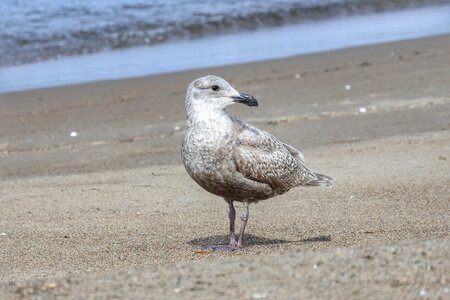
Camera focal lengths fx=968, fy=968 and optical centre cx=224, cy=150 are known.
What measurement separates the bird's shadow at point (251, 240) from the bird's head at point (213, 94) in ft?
3.21

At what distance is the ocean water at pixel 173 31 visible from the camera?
1752 centimetres

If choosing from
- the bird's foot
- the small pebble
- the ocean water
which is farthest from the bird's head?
the ocean water

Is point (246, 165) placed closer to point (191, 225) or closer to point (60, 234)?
point (191, 225)

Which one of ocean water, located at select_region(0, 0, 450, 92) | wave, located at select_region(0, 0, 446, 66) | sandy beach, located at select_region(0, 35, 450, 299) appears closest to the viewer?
sandy beach, located at select_region(0, 35, 450, 299)

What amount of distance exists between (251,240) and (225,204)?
1.16m

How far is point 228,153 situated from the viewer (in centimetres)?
619

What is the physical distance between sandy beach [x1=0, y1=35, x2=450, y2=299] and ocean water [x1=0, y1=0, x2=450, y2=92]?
245 cm

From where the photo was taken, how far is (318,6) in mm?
23906

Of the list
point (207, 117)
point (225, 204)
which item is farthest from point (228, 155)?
point (225, 204)

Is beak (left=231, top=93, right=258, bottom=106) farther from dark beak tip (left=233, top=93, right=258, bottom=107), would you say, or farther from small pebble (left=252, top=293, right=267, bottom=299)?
small pebble (left=252, top=293, right=267, bottom=299)

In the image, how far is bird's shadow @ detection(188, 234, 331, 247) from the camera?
6518mm

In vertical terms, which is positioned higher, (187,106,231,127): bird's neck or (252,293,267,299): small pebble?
(187,106,231,127): bird's neck

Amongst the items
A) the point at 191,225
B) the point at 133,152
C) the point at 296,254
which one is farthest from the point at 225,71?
the point at 296,254

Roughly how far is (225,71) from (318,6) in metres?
9.02
